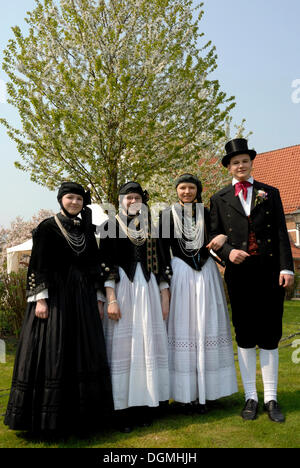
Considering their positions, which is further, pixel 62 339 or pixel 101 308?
pixel 101 308

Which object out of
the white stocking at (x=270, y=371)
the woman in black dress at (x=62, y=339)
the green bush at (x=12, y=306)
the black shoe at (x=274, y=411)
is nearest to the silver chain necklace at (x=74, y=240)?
the woman in black dress at (x=62, y=339)

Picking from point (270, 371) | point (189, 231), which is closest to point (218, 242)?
point (189, 231)

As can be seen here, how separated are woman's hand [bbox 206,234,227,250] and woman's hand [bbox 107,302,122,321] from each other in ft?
3.31

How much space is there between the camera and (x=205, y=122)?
9.68 metres

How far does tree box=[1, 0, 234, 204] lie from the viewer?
27.5 ft

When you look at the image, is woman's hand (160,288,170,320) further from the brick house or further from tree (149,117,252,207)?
the brick house

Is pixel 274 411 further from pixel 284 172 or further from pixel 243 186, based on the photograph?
pixel 284 172

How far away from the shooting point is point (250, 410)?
11.8ft

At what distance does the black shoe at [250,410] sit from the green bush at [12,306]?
5.63 metres

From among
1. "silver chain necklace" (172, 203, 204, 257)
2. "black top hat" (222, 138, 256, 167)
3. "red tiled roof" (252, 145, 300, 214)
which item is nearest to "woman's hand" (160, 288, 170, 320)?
"silver chain necklace" (172, 203, 204, 257)

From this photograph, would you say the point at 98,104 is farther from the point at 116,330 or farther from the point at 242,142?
the point at 116,330

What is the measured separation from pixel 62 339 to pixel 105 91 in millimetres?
6166

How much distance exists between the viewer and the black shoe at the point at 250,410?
354 centimetres
